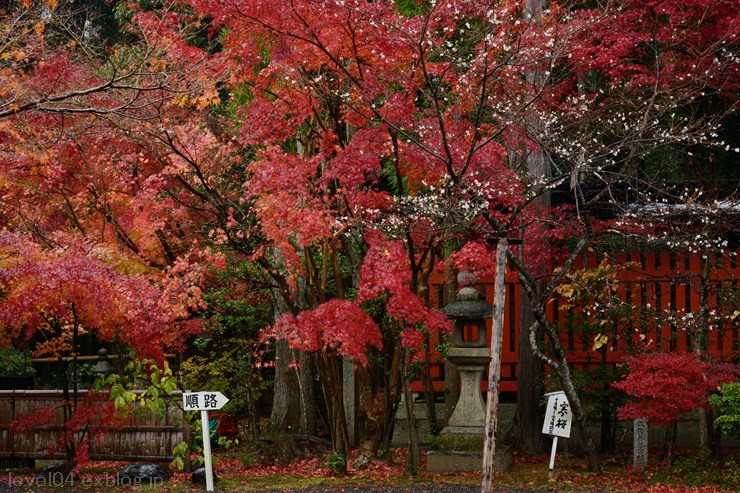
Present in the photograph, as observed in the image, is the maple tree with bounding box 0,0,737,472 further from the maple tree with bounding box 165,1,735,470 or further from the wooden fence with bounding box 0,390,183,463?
the wooden fence with bounding box 0,390,183,463

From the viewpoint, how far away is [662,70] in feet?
41.9

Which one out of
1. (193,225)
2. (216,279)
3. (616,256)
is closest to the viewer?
(616,256)

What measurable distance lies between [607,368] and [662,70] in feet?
15.5

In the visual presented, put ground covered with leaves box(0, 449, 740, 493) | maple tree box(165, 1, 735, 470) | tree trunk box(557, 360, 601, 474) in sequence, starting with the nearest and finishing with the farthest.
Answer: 1. maple tree box(165, 1, 735, 470)
2. ground covered with leaves box(0, 449, 740, 493)
3. tree trunk box(557, 360, 601, 474)

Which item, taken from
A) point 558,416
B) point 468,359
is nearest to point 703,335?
point 558,416

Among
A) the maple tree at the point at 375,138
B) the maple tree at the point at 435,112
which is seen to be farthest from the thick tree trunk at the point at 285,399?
the maple tree at the point at 435,112

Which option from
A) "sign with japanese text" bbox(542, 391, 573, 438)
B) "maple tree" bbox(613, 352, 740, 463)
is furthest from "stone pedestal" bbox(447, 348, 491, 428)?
"maple tree" bbox(613, 352, 740, 463)

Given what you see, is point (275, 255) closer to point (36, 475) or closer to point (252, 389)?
point (252, 389)

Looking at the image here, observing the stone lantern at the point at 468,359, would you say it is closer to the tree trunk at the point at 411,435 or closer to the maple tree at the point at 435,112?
the tree trunk at the point at 411,435

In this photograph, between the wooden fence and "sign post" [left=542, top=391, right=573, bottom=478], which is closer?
"sign post" [left=542, top=391, right=573, bottom=478]

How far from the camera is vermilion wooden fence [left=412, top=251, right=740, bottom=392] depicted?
13242 mm

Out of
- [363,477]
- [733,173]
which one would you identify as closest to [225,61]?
[363,477]

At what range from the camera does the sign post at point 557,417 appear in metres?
11.8

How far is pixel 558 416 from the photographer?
12.0 m
